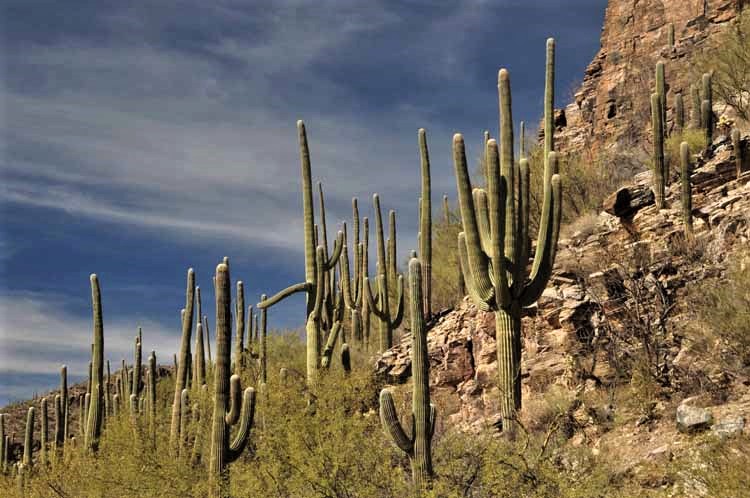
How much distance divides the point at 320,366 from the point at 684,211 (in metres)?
9.39

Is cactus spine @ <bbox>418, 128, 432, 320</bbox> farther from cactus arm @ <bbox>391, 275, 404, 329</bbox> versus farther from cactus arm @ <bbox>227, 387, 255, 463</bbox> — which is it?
cactus arm @ <bbox>227, 387, 255, 463</bbox>

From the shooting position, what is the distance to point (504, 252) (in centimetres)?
1495

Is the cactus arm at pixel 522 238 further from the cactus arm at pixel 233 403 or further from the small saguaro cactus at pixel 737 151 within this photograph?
the small saguaro cactus at pixel 737 151

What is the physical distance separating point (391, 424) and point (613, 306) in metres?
7.56

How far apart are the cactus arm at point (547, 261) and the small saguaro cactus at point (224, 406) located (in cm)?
553

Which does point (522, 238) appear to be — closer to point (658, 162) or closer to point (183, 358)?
point (658, 162)

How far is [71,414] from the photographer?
36219 millimetres

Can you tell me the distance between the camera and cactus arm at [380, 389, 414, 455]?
39.4 feet

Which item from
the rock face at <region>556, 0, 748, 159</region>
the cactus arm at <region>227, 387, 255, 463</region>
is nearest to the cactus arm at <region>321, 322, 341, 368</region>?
the cactus arm at <region>227, 387, 255, 463</region>

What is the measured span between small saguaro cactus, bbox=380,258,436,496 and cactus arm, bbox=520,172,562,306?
10.9 feet

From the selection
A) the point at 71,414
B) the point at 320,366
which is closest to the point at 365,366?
the point at 320,366

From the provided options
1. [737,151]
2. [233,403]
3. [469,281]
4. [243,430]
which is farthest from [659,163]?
[243,430]

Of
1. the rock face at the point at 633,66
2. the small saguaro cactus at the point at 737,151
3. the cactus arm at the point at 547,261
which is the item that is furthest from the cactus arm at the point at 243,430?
the rock face at the point at 633,66

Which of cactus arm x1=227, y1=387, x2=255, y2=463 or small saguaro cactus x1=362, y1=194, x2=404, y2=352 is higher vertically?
small saguaro cactus x1=362, y1=194, x2=404, y2=352
